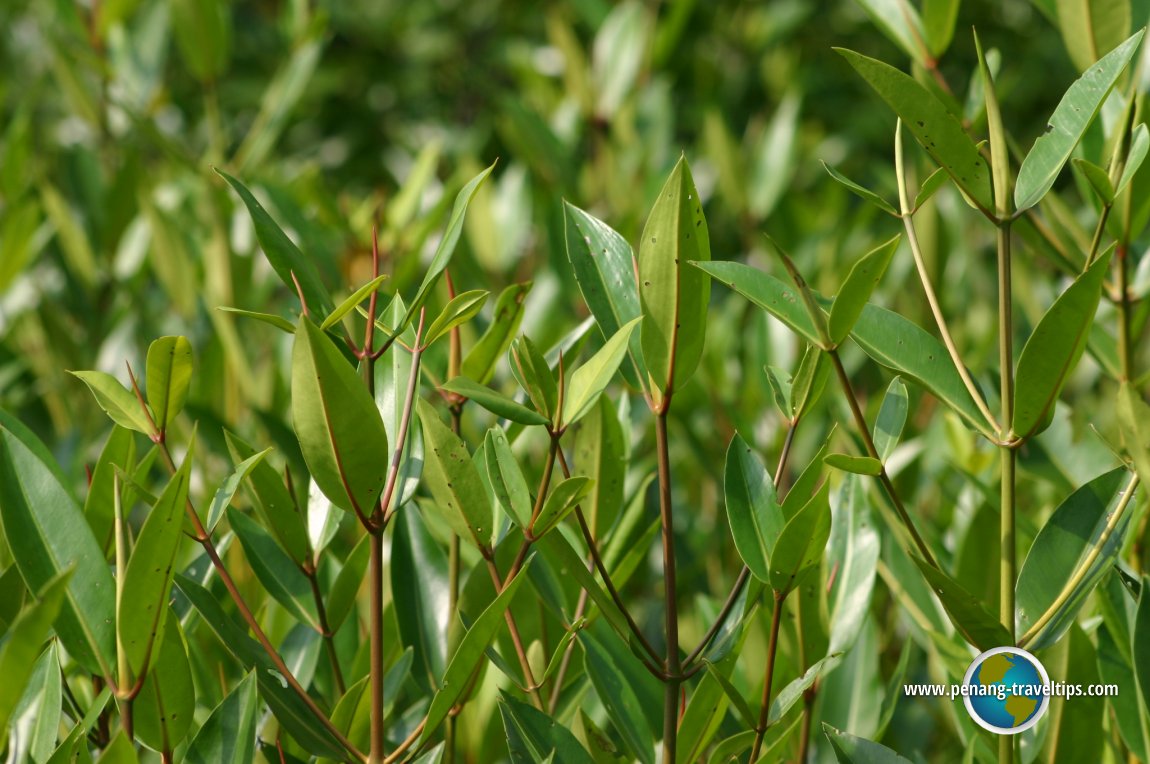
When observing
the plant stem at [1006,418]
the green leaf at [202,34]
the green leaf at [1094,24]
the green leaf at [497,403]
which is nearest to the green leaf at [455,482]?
the green leaf at [497,403]

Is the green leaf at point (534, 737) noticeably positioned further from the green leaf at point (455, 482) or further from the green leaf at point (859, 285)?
the green leaf at point (859, 285)

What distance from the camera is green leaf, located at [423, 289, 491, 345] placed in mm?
601

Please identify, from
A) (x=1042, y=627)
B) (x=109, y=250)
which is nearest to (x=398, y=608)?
(x=1042, y=627)

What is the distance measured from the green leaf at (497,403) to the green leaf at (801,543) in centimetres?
14

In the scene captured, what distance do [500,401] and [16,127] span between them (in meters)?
1.27

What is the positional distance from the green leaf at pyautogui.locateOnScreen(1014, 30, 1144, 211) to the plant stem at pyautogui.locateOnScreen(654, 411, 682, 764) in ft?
0.71

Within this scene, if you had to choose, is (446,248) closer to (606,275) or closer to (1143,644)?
(606,275)

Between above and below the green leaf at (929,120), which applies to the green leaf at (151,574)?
below

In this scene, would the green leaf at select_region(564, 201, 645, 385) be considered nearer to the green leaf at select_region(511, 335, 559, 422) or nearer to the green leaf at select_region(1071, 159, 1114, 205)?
the green leaf at select_region(511, 335, 559, 422)

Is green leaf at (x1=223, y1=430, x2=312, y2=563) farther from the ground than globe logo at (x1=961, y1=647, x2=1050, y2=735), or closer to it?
farther from the ground

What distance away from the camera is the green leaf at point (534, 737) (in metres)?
0.63

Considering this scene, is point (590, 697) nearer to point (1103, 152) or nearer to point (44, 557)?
point (44, 557)

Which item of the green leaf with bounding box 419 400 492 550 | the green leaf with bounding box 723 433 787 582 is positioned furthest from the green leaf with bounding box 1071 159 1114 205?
the green leaf with bounding box 419 400 492 550

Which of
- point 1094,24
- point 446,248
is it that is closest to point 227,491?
point 446,248
